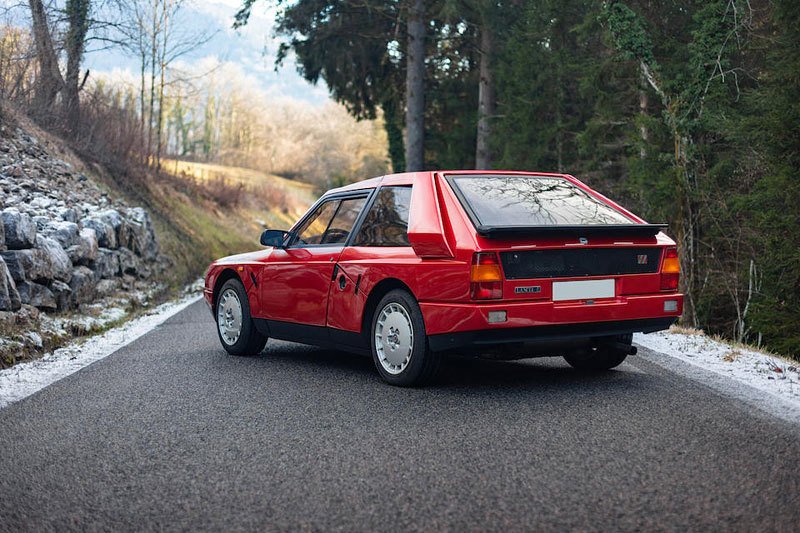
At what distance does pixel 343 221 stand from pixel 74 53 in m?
18.2

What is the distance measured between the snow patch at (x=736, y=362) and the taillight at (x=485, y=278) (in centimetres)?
177

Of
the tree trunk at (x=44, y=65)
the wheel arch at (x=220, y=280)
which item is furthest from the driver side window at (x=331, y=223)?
the tree trunk at (x=44, y=65)

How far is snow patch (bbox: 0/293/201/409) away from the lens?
6.72 metres

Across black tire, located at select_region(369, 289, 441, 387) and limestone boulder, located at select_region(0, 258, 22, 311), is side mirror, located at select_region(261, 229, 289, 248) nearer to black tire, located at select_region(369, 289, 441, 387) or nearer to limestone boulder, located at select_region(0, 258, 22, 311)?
black tire, located at select_region(369, 289, 441, 387)

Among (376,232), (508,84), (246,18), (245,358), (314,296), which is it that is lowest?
(245,358)

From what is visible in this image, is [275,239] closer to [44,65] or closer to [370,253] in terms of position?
[370,253]

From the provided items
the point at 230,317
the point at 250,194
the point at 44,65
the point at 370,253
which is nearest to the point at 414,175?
the point at 370,253

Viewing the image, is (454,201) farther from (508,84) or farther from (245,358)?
(508,84)

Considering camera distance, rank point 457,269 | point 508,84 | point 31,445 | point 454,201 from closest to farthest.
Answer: point 31,445 < point 457,269 < point 454,201 < point 508,84

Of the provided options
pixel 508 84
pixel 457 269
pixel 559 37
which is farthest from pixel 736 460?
pixel 508 84

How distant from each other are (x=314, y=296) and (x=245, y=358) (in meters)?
1.41

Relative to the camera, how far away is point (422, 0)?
89.6 feet

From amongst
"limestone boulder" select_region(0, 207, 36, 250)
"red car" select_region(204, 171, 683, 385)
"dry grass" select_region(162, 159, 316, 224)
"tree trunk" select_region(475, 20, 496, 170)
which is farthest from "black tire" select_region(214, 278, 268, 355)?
"dry grass" select_region(162, 159, 316, 224)

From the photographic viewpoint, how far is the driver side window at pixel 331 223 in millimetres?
7098
